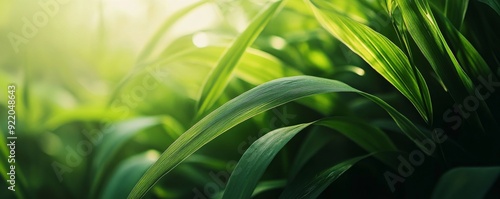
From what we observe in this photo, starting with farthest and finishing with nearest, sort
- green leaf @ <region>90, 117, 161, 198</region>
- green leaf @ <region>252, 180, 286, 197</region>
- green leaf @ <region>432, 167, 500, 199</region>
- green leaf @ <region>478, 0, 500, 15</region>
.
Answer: green leaf @ <region>90, 117, 161, 198</region>, green leaf @ <region>252, 180, 286, 197</region>, green leaf @ <region>478, 0, 500, 15</region>, green leaf @ <region>432, 167, 500, 199</region>

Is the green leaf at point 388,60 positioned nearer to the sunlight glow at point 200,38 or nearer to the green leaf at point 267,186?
the green leaf at point 267,186

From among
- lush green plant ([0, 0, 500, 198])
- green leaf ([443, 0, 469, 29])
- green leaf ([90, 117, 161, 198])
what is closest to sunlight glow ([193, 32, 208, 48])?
lush green plant ([0, 0, 500, 198])

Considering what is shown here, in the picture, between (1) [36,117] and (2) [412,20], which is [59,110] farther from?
(2) [412,20]

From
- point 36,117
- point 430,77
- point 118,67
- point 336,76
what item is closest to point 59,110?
point 36,117

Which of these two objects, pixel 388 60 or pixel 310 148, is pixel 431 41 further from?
pixel 310 148

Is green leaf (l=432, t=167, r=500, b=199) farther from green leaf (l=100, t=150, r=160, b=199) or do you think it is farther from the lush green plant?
green leaf (l=100, t=150, r=160, b=199)

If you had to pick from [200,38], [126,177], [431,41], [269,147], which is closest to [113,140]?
[126,177]
